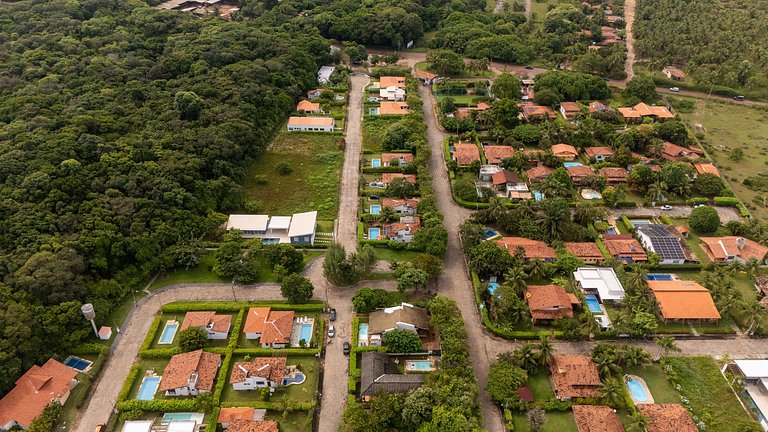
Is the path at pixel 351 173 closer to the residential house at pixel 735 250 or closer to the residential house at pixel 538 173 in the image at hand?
the residential house at pixel 538 173

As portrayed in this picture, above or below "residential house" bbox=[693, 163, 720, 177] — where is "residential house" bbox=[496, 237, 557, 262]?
below

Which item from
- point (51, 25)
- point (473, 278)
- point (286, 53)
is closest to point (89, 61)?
point (51, 25)

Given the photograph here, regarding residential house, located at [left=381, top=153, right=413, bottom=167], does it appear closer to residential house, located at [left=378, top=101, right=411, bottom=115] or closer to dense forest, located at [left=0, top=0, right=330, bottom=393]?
residential house, located at [left=378, top=101, right=411, bottom=115]

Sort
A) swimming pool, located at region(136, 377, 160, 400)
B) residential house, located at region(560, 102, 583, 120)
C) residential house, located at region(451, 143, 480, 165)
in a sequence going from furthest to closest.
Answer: residential house, located at region(560, 102, 583, 120) → residential house, located at region(451, 143, 480, 165) → swimming pool, located at region(136, 377, 160, 400)

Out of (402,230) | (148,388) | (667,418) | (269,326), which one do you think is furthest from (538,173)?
(148,388)

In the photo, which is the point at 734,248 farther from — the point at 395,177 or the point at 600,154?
the point at 395,177

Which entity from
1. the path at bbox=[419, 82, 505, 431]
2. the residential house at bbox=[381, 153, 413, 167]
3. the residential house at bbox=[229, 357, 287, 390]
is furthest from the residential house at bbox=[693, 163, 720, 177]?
the residential house at bbox=[229, 357, 287, 390]
